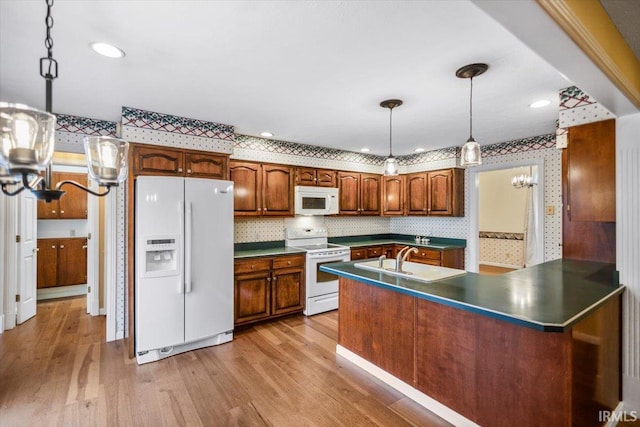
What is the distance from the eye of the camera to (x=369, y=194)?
17.6 feet

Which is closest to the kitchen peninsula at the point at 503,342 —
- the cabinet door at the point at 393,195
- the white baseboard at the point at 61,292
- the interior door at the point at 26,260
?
the cabinet door at the point at 393,195

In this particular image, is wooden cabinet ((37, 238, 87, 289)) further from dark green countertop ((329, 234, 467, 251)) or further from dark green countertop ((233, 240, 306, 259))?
dark green countertop ((329, 234, 467, 251))

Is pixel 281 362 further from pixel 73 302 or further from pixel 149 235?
pixel 73 302

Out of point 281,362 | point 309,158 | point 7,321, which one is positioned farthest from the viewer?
point 309,158

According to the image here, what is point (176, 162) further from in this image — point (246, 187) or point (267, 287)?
Answer: point (267, 287)

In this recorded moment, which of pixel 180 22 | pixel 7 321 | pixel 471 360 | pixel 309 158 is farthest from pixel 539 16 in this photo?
pixel 7 321

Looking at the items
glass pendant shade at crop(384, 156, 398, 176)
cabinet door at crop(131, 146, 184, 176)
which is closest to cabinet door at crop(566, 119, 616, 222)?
glass pendant shade at crop(384, 156, 398, 176)

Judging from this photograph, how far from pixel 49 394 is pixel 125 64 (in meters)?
2.57

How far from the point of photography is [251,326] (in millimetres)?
3818

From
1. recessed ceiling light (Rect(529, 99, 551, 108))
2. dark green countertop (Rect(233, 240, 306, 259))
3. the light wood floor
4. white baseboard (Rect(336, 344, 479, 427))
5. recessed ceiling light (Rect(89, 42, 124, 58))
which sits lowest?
the light wood floor

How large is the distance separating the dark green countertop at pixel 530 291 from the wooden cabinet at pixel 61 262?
478 cm

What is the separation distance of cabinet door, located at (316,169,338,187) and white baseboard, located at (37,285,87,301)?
4398 mm

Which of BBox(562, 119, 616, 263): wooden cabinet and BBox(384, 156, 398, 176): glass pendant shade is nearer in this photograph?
BBox(562, 119, 616, 263): wooden cabinet

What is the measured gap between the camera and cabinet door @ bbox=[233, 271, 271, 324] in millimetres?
3623
